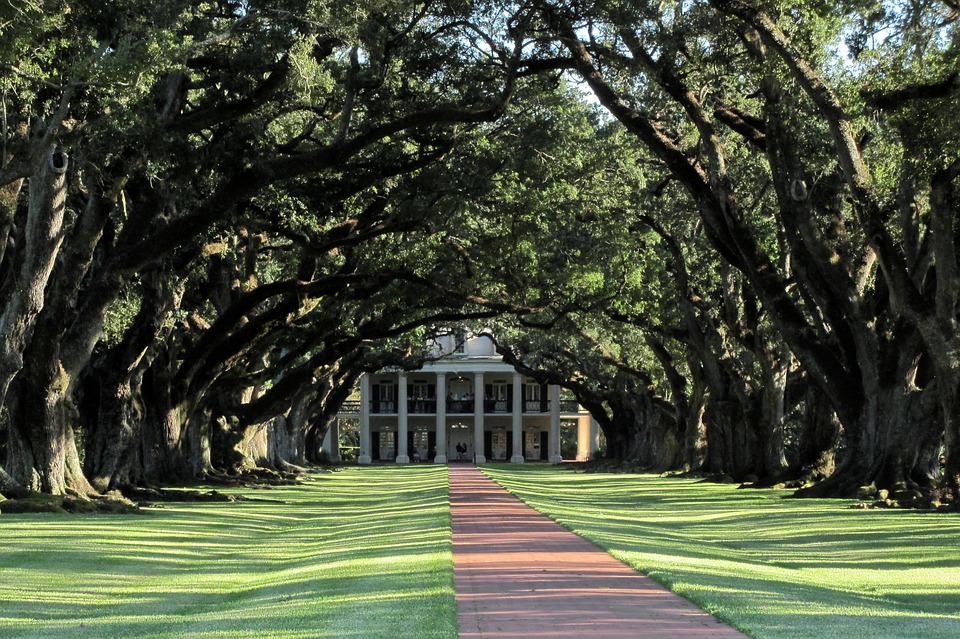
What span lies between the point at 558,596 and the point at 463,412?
86879 millimetres

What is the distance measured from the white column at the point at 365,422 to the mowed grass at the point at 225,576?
70.0m

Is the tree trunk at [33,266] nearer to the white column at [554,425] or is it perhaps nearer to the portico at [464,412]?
the portico at [464,412]

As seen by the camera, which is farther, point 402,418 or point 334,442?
point 334,442

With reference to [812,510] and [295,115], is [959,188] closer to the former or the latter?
[812,510]

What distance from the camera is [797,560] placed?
47.2ft

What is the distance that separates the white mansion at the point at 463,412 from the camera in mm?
93188

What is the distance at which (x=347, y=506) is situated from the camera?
27438 millimetres

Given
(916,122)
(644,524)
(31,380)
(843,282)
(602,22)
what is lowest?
(644,524)

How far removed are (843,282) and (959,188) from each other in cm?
468

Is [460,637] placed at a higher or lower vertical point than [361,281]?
lower

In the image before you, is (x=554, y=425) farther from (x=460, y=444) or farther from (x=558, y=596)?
(x=558, y=596)

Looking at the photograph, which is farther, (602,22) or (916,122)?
(602,22)

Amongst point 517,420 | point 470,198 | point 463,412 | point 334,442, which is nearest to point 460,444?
point 463,412

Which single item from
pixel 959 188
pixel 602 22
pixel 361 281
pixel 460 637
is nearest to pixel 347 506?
pixel 361 281
